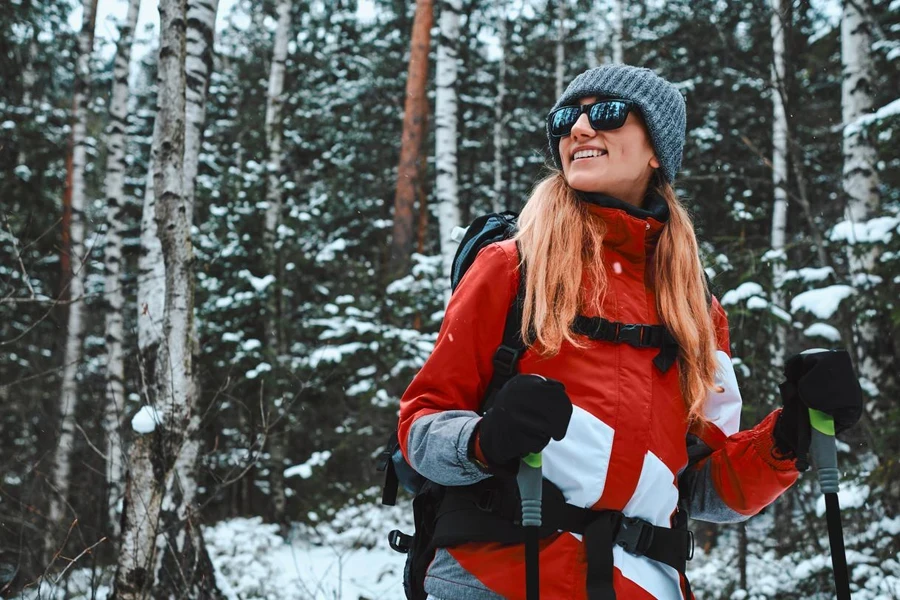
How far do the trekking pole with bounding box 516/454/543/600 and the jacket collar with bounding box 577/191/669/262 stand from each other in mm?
661

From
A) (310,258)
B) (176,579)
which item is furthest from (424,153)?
(176,579)

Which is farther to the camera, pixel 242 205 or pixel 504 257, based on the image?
pixel 242 205

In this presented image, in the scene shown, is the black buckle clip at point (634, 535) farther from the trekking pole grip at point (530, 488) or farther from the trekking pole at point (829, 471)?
the trekking pole at point (829, 471)

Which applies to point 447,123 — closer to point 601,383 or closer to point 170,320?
point 170,320

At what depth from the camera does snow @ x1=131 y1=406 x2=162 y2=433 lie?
14.3 ft

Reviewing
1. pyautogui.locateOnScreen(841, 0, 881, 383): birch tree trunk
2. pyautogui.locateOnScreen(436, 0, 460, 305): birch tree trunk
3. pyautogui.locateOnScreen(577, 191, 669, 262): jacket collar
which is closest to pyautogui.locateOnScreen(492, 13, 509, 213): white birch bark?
pyautogui.locateOnScreen(436, 0, 460, 305): birch tree trunk

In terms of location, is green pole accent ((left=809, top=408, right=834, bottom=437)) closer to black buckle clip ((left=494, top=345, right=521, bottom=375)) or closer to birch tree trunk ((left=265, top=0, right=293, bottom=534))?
black buckle clip ((left=494, top=345, right=521, bottom=375))

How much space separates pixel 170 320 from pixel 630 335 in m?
3.77

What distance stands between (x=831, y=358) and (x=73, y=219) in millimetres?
12954

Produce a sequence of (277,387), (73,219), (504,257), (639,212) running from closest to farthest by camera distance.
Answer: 1. (504,257)
2. (639,212)
3. (277,387)
4. (73,219)

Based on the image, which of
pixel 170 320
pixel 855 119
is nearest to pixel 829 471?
pixel 170 320

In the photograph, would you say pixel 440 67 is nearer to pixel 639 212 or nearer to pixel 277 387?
pixel 277 387

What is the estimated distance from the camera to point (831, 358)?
67.4 inches

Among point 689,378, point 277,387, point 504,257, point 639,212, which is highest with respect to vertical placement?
point 639,212
